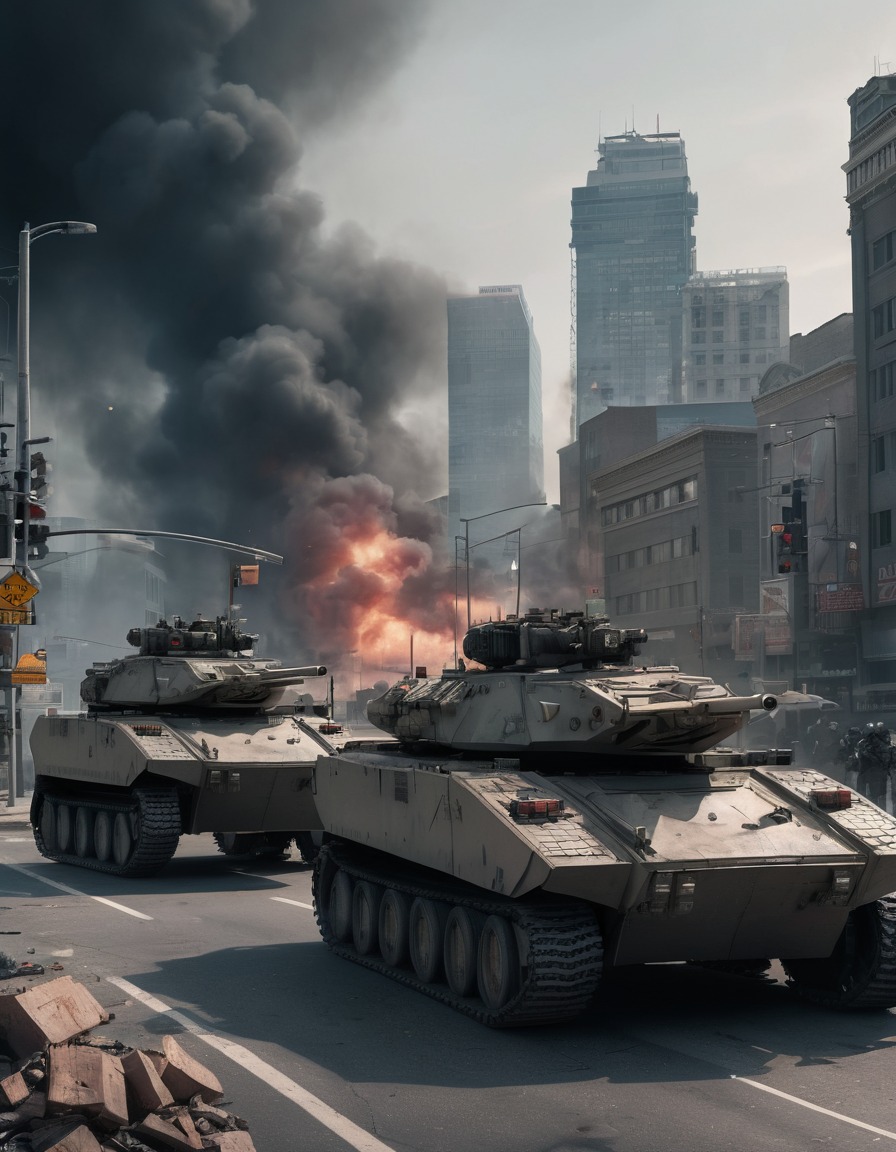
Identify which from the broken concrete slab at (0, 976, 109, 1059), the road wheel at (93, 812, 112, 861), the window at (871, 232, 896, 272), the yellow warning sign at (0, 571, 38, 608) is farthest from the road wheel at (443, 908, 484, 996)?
the window at (871, 232, 896, 272)

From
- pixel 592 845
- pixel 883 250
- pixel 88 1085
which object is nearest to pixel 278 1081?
pixel 88 1085

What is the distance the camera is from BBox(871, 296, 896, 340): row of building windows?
54.3 metres

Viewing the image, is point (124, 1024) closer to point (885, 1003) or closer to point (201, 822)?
point (885, 1003)

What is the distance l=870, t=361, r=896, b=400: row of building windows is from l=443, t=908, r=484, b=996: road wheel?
46731 millimetres

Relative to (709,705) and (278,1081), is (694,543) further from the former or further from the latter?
(278,1081)

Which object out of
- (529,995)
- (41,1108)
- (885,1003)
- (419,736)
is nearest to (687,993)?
(885,1003)

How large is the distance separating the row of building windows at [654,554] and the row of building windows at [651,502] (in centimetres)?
197

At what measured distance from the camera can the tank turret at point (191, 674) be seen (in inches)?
784

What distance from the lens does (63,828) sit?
21234mm

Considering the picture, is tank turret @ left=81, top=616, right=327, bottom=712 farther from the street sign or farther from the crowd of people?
the crowd of people

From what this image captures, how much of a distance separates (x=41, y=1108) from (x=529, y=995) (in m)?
3.59

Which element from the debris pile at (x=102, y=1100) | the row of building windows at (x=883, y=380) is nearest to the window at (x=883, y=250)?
the row of building windows at (x=883, y=380)

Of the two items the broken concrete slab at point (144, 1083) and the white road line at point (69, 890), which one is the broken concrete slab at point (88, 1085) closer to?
the broken concrete slab at point (144, 1083)

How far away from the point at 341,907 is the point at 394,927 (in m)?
1.21
